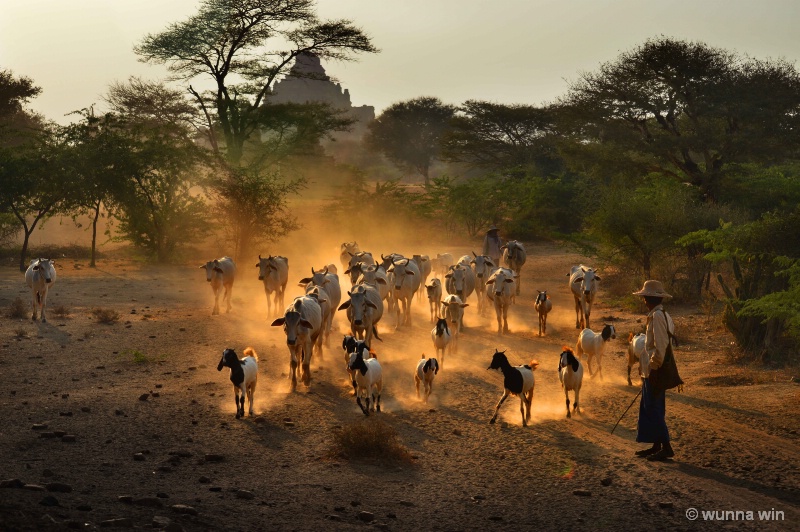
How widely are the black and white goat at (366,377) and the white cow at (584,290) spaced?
28.6ft

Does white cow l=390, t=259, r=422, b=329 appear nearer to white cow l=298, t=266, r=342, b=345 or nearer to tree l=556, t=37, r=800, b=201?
white cow l=298, t=266, r=342, b=345

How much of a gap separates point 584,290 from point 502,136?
1620 inches

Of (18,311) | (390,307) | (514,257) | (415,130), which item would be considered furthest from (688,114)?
(415,130)

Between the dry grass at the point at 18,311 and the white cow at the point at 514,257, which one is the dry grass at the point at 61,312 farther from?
the white cow at the point at 514,257

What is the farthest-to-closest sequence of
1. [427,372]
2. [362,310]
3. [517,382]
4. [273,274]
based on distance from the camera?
[273,274], [362,310], [427,372], [517,382]

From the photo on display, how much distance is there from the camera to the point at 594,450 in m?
10.8

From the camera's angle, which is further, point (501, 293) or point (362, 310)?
point (501, 293)

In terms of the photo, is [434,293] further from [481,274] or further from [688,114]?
[688,114]

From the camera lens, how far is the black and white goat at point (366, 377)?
12.3 m

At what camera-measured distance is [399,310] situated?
21.2 metres

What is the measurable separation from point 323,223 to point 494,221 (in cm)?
857

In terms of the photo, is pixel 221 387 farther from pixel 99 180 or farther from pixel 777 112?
pixel 777 112

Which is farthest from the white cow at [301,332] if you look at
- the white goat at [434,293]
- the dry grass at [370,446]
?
the white goat at [434,293]

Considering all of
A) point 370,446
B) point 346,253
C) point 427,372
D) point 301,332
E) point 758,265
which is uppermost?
point 758,265
